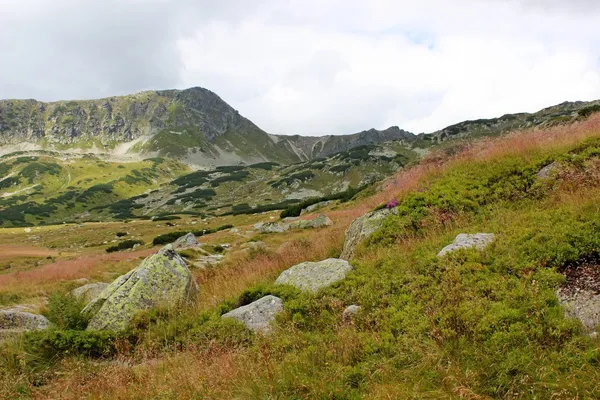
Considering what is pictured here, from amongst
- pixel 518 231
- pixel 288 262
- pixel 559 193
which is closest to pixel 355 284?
pixel 518 231

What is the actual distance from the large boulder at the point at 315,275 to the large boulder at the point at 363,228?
6.39 feet

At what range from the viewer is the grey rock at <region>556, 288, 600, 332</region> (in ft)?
16.4

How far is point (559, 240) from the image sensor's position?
674 cm

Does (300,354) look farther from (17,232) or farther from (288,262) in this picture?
(17,232)

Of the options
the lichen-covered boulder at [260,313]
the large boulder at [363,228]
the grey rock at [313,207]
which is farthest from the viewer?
the grey rock at [313,207]

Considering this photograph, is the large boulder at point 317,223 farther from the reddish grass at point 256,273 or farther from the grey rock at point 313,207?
the grey rock at point 313,207

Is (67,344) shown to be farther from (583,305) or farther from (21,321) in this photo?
(583,305)

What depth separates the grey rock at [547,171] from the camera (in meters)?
10.3

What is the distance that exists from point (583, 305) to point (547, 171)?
656 centimetres

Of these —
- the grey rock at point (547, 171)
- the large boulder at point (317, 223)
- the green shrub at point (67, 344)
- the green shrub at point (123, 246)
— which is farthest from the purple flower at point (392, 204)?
the green shrub at point (123, 246)

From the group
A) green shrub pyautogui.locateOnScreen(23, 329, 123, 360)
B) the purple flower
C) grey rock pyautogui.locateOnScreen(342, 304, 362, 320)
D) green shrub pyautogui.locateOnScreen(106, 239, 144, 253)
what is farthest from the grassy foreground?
green shrub pyautogui.locateOnScreen(106, 239, 144, 253)

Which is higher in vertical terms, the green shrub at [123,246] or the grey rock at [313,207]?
the grey rock at [313,207]

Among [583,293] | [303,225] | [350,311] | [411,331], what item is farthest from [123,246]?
[583,293]

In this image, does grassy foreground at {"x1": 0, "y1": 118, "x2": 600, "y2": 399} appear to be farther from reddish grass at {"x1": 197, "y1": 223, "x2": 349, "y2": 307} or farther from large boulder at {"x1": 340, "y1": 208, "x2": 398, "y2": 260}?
large boulder at {"x1": 340, "y1": 208, "x2": 398, "y2": 260}
